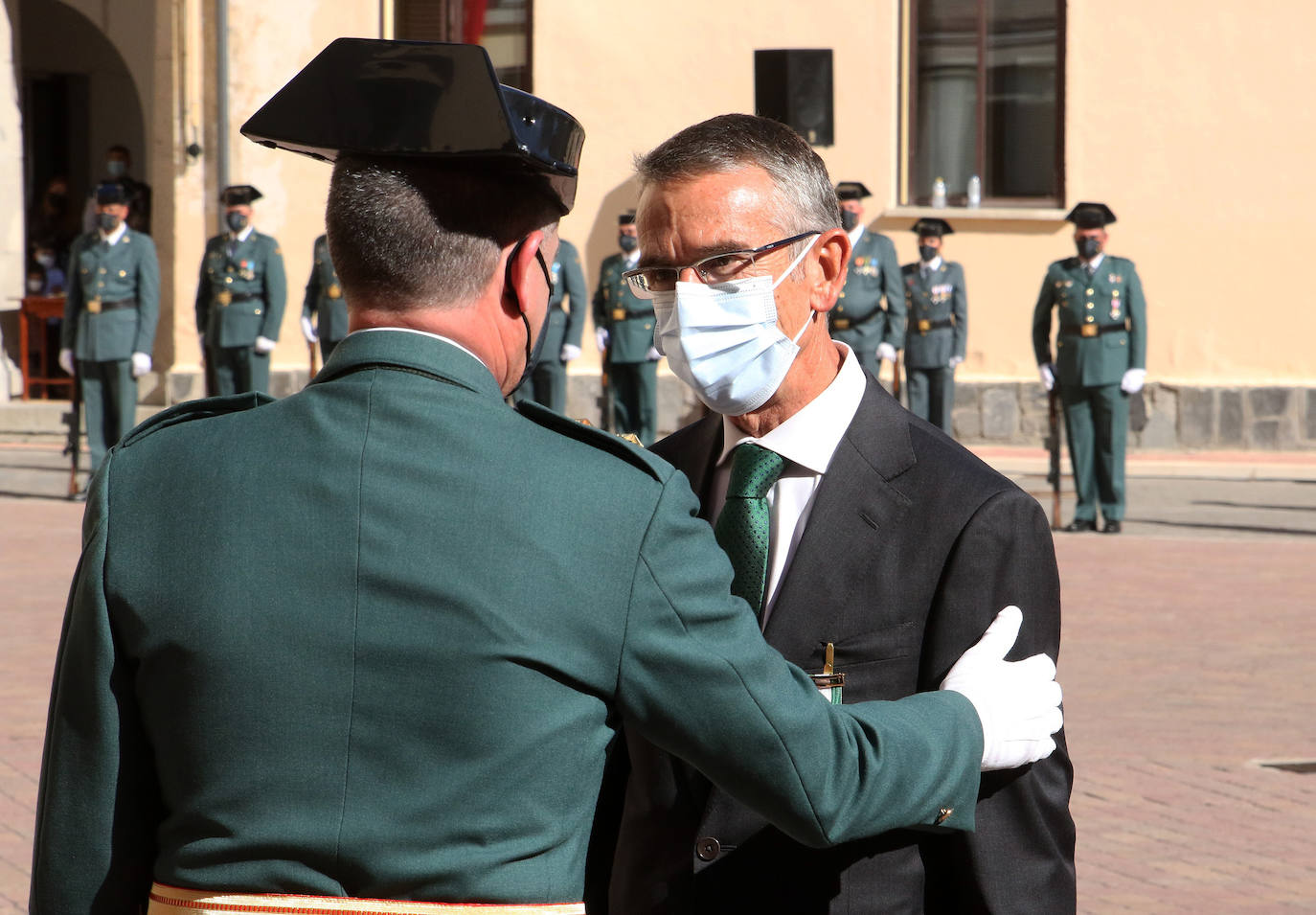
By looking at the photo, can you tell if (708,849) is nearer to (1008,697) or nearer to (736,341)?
(1008,697)

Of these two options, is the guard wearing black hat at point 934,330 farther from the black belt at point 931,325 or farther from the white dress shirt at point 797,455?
the white dress shirt at point 797,455

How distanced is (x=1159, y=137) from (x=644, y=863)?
1539cm

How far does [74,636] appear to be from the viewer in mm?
1740

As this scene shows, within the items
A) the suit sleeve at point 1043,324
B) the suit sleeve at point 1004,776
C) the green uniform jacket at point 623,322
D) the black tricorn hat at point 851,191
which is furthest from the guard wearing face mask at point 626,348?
the suit sleeve at point 1004,776

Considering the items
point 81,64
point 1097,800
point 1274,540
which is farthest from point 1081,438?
point 81,64

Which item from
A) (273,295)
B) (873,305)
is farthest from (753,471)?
(273,295)

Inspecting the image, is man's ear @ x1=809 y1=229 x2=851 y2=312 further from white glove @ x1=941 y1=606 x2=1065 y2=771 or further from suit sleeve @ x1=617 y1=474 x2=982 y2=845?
suit sleeve @ x1=617 y1=474 x2=982 y2=845

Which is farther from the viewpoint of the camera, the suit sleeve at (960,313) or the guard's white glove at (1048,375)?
the suit sleeve at (960,313)

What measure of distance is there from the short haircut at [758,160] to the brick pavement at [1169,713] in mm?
2588

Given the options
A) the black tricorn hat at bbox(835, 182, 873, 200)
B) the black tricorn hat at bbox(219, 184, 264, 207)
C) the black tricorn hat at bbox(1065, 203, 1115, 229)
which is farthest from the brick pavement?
the black tricorn hat at bbox(835, 182, 873, 200)

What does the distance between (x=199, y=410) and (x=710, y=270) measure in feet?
2.99

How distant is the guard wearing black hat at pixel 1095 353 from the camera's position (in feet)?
38.9

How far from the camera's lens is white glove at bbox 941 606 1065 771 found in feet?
6.48

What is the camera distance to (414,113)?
1.76 m
